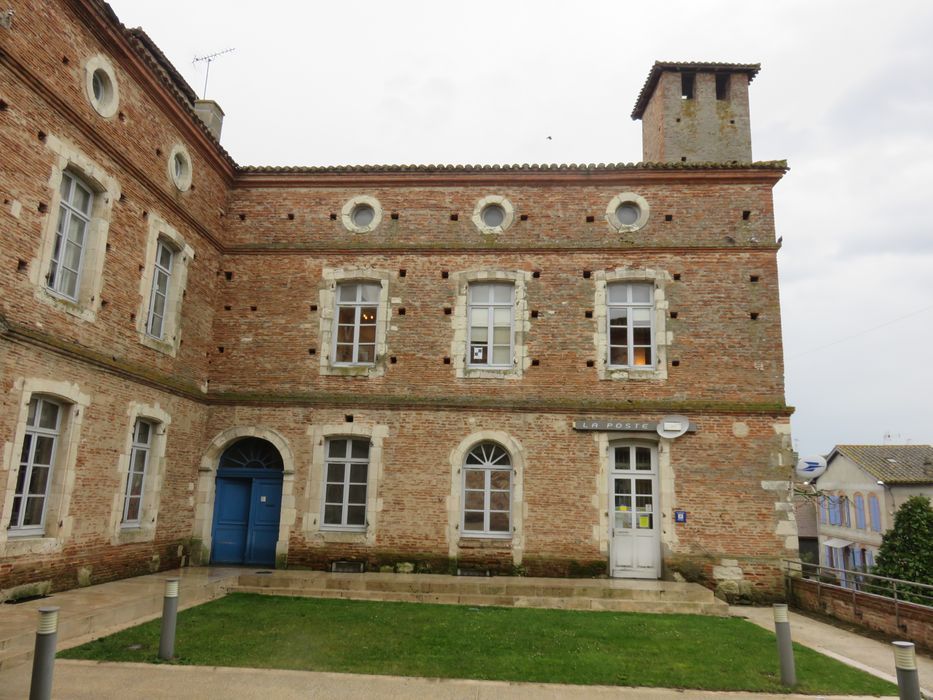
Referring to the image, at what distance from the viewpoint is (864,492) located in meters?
29.2

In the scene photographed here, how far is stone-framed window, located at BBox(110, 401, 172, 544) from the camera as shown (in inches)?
430

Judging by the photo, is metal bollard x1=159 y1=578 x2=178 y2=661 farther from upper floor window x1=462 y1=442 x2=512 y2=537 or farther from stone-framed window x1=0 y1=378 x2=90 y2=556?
upper floor window x1=462 y1=442 x2=512 y2=537

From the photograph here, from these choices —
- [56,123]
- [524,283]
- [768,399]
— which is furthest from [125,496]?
[768,399]

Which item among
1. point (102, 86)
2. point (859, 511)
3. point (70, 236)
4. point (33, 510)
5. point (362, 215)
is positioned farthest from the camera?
point (859, 511)

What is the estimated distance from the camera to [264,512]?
13.5 meters

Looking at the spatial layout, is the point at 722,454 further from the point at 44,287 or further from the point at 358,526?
the point at 44,287

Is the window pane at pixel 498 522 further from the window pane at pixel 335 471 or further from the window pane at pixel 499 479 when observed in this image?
the window pane at pixel 335 471

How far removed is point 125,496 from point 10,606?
302 centimetres

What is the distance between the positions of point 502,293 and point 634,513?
5.02m

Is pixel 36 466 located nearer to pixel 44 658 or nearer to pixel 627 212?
pixel 44 658

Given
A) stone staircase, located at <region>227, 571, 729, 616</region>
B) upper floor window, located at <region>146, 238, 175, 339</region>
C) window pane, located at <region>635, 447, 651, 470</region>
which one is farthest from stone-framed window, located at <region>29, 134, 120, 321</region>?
window pane, located at <region>635, 447, 651, 470</region>

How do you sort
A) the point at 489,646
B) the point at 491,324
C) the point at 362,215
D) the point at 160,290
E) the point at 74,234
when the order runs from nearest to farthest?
1. the point at 489,646
2. the point at 74,234
3. the point at 160,290
4. the point at 491,324
5. the point at 362,215

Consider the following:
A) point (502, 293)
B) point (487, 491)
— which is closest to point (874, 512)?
point (487, 491)

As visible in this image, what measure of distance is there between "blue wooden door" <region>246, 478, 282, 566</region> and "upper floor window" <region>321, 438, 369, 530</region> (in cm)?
108
